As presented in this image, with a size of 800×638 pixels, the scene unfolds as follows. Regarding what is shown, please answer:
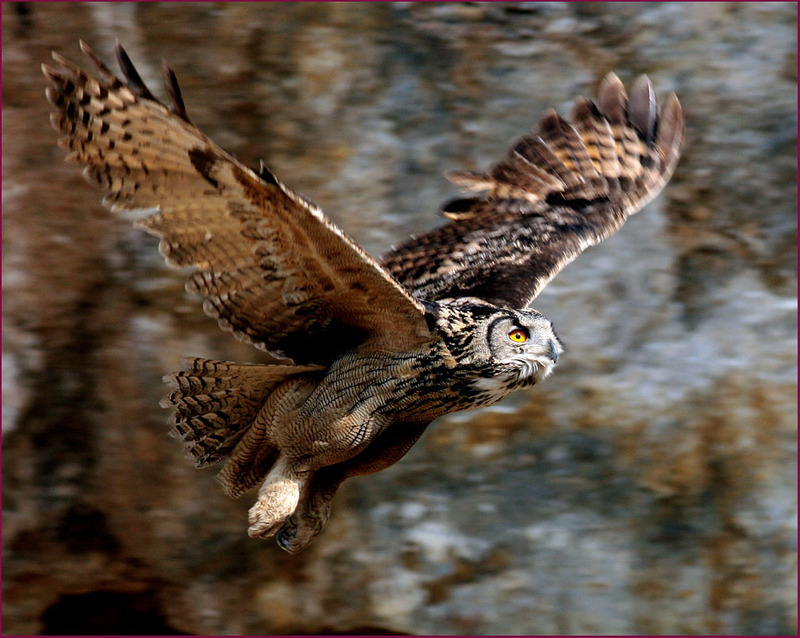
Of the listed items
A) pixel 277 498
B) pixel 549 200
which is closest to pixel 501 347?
pixel 277 498

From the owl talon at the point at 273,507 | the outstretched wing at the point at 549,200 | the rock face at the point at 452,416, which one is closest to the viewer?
the owl talon at the point at 273,507

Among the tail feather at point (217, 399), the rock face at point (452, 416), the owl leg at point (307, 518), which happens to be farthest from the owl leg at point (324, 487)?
the rock face at point (452, 416)

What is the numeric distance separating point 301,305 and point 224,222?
1.00 ft

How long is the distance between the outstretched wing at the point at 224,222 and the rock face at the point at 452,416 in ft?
5.30

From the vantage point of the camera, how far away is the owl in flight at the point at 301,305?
88.0 inches

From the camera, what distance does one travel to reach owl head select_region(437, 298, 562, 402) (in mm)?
2455

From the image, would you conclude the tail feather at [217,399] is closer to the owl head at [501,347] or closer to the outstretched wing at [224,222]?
the outstretched wing at [224,222]

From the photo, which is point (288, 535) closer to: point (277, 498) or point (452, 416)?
point (277, 498)

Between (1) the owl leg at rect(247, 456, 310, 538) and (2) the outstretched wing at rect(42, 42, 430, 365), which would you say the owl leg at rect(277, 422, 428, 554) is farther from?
(2) the outstretched wing at rect(42, 42, 430, 365)

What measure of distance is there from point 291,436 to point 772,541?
2.35 meters

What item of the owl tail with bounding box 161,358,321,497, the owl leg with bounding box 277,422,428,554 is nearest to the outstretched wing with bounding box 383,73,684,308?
the owl leg with bounding box 277,422,428,554

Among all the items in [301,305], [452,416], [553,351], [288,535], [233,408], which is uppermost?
[301,305]

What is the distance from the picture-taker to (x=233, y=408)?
9.23ft

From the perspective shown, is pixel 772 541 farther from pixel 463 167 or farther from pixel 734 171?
pixel 463 167
